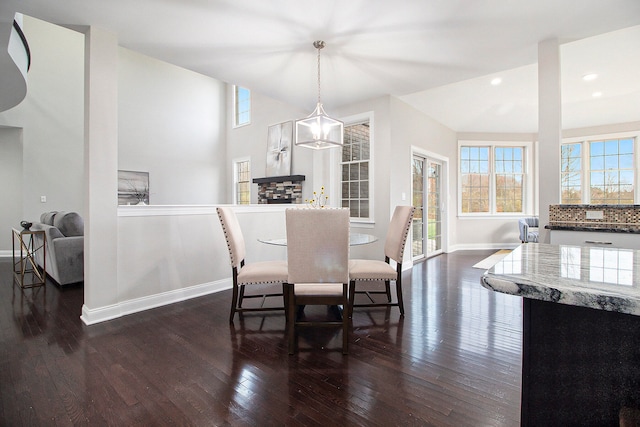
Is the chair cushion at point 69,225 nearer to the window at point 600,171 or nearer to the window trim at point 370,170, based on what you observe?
the window trim at point 370,170

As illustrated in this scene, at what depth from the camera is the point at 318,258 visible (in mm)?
2197

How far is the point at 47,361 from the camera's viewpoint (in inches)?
80.8

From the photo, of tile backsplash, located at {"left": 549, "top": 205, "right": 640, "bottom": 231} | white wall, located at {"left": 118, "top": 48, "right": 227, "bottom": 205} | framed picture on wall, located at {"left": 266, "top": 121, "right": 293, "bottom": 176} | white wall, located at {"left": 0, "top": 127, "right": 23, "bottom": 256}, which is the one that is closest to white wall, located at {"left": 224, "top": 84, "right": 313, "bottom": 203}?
framed picture on wall, located at {"left": 266, "top": 121, "right": 293, "bottom": 176}

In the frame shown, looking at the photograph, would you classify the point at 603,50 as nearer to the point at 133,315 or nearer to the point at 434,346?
the point at 434,346

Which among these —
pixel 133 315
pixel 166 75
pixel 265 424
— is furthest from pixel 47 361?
pixel 166 75

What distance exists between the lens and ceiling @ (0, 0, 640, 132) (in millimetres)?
2492

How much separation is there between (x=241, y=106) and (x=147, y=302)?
19.6 feet

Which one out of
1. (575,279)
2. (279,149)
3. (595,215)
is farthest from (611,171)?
(575,279)

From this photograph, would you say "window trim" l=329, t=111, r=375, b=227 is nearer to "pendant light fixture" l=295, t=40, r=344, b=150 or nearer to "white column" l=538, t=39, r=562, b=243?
"pendant light fixture" l=295, t=40, r=344, b=150

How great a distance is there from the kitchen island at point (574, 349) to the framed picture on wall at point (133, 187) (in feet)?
24.5

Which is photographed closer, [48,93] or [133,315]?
[133,315]

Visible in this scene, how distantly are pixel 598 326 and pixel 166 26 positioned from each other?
3546 mm

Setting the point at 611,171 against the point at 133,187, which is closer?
the point at 611,171

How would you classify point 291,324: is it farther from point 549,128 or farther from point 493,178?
point 493,178
